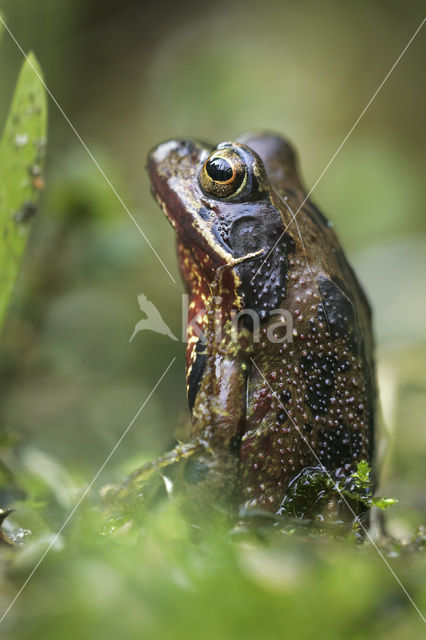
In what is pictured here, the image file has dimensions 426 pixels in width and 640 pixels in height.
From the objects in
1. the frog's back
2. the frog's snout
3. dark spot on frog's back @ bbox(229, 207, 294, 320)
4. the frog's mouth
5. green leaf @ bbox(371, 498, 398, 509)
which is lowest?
green leaf @ bbox(371, 498, 398, 509)

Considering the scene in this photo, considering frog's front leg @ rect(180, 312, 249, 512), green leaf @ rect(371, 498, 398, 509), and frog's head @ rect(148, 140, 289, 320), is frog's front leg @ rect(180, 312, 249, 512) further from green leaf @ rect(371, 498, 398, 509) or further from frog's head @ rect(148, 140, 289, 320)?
green leaf @ rect(371, 498, 398, 509)

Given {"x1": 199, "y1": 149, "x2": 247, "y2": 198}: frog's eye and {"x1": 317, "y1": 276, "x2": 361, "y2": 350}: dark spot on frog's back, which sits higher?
{"x1": 199, "y1": 149, "x2": 247, "y2": 198}: frog's eye

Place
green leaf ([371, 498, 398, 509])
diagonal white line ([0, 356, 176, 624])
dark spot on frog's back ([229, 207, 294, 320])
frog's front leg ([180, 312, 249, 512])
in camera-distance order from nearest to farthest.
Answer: diagonal white line ([0, 356, 176, 624]), green leaf ([371, 498, 398, 509]), frog's front leg ([180, 312, 249, 512]), dark spot on frog's back ([229, 207, 294, 320])

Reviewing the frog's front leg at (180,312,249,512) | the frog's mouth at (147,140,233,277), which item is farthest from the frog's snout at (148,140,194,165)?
the frog's front leg at (180,312,249,512)

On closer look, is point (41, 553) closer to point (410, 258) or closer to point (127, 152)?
point (410, 258)

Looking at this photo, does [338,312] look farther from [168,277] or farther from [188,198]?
Answer: [168,277]

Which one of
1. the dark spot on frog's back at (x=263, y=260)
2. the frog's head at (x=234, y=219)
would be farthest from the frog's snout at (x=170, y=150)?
the dark spot on frog's back at (x=263, y=260)
